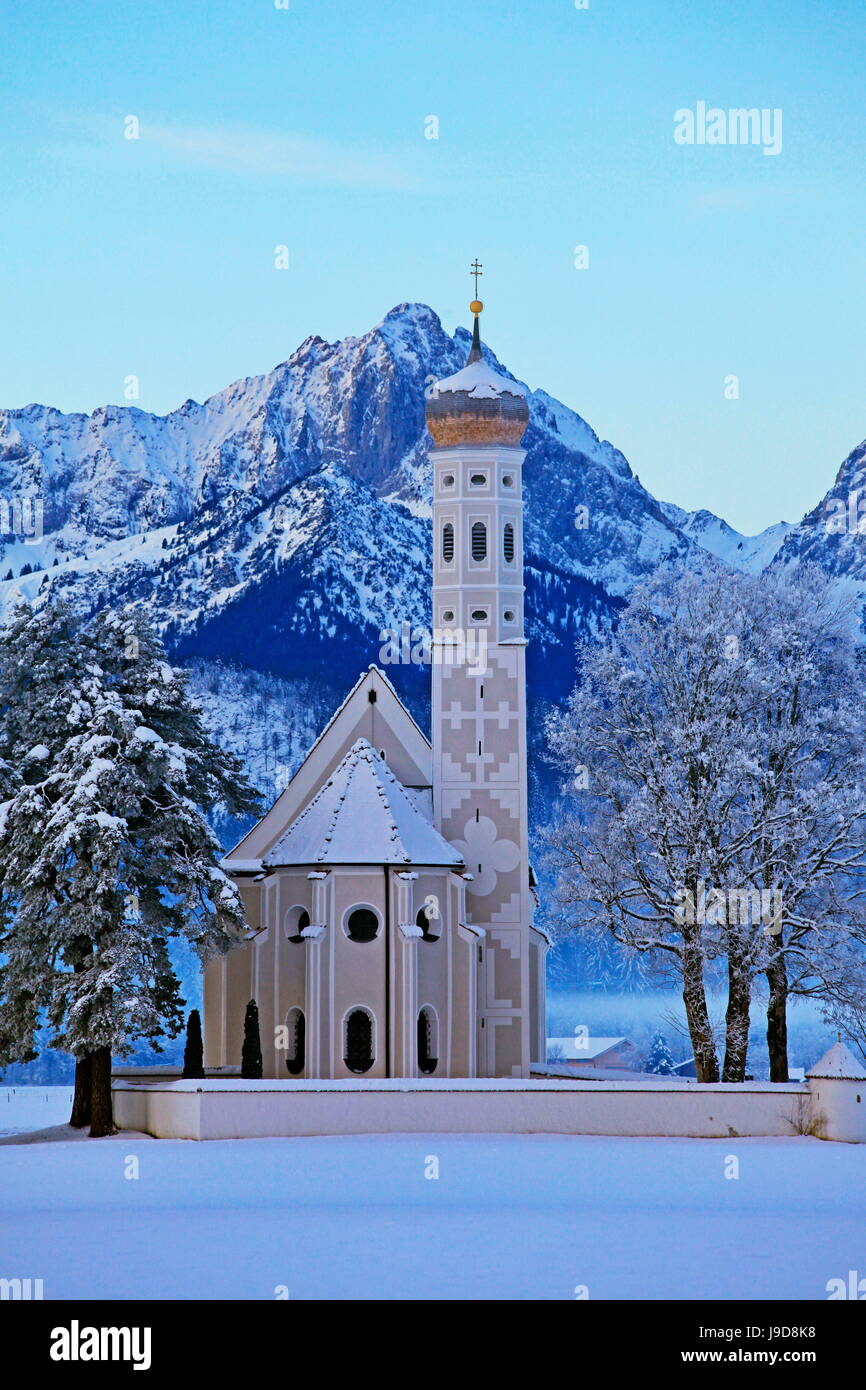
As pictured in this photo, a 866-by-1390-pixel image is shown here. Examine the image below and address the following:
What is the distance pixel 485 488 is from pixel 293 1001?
16306 mm

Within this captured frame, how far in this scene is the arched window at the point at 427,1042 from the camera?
5412 centimetres

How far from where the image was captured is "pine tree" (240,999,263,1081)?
51156mm

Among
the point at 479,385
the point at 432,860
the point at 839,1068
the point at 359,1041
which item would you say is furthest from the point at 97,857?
the point at 479,385

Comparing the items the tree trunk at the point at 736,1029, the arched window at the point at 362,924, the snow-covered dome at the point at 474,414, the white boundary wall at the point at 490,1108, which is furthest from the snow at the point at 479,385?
the white boundary wall at the point at 490,1108

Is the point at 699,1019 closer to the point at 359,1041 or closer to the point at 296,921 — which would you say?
the point at 359,1041

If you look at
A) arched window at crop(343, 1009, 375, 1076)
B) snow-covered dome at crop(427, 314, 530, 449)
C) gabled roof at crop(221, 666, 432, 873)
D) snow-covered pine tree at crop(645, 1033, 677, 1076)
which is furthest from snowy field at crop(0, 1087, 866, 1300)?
snow-covered pine tree at crop(645, 1033, 677, 1076)

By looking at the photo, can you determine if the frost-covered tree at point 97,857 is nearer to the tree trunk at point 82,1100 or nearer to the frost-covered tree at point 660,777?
the tree trunk at point 82,1100

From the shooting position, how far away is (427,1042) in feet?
178

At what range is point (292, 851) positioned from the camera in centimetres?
5572

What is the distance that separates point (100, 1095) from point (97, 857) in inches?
232

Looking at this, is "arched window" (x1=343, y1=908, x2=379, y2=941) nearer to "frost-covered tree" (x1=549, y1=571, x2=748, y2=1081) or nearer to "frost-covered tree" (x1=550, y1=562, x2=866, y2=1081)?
"frost-covered tree" (x1=549, y1=571, x2=748, y2=1081)

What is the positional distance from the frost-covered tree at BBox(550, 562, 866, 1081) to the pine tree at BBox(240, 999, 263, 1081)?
27.4 ft
